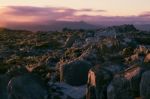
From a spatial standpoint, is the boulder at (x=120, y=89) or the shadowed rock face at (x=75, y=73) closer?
the boulder at (x=120, y=89)

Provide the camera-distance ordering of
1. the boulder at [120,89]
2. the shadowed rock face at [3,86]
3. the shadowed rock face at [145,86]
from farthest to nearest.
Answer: the shadowed rock face at [3,86] < the boulder at [120,89] < the shadowed rock face at [145,86]

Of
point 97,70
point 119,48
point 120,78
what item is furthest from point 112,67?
point 119,48

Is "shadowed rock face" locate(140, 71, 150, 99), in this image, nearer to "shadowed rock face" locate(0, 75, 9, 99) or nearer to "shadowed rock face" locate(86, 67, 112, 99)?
"shadowed rock face" locate(86, 67, 112, 99)

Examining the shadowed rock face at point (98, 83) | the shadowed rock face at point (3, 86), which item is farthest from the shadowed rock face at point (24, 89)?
the shadowed rock face at point (98, 83)

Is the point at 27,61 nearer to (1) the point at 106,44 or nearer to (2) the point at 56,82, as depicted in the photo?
(1) the point at 106,44

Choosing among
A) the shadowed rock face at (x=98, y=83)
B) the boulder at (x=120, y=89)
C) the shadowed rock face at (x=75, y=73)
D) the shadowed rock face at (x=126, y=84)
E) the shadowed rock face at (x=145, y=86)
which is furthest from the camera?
the shadowed rock face at (x=75, y=73)

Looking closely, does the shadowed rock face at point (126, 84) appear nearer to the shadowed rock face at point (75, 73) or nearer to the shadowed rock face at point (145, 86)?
the shadowed rock face at point (145, 86)

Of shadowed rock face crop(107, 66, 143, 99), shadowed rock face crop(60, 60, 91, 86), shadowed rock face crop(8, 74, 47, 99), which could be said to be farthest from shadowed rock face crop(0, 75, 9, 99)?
shadowed rock face crop(107, 66, 143, 99)
